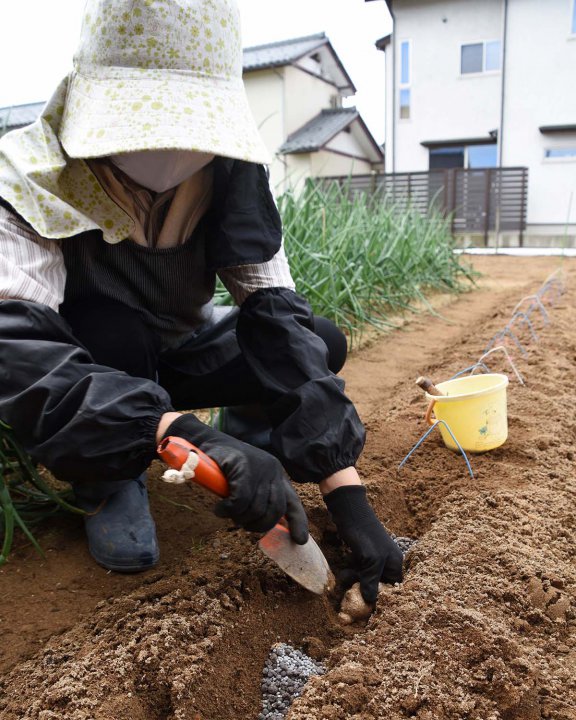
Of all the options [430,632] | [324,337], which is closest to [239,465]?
[430,632]

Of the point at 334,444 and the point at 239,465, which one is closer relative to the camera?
the point at 239,465

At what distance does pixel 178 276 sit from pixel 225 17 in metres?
0.52

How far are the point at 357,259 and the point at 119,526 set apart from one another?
2.57m

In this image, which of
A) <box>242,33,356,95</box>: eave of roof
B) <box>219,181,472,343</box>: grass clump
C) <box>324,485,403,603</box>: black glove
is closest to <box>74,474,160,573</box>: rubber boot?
<box>324,485,403,603</box>: black glove

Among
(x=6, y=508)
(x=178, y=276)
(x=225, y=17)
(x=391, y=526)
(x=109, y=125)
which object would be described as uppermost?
(x=225, y=17)

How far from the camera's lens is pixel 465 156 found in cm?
1180

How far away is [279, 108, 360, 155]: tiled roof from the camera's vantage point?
12.1 metres

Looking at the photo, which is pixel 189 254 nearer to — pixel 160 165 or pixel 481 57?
pixel 160 165

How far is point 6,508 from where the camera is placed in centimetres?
122

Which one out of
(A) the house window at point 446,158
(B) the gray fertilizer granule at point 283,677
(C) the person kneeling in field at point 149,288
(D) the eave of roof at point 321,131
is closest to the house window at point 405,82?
(A) the house window at point 446,158

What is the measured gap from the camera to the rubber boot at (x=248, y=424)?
1.76 m

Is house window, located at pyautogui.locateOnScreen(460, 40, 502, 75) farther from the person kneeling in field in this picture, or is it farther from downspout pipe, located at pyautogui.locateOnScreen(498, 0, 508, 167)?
the person kneeling in field

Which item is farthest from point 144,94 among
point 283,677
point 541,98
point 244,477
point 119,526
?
point 541,98

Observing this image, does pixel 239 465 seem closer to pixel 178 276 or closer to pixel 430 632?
pixel 430 632
